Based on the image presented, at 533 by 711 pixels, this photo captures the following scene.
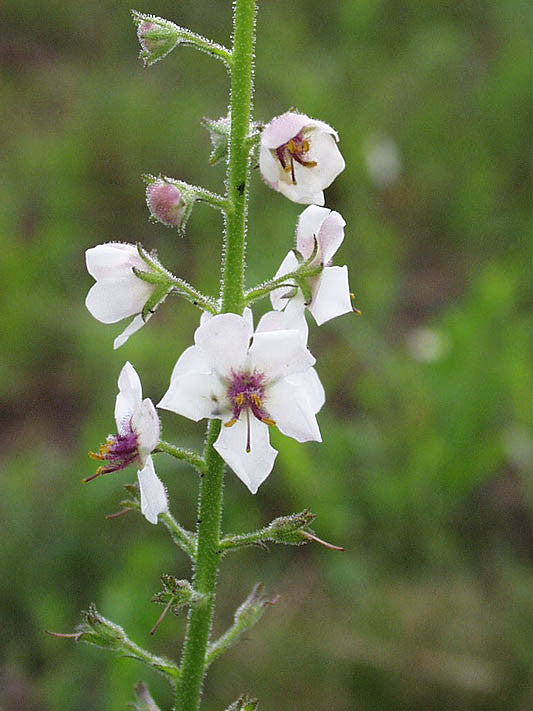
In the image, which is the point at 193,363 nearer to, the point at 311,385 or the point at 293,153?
the point at 311,385

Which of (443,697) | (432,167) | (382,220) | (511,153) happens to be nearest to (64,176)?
(382,220)

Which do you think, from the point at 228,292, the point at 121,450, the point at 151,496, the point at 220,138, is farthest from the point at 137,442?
the point at 220,138

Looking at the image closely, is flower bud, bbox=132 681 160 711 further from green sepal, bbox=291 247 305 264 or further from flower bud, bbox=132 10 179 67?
flower bud, bbox=132 10 179 67

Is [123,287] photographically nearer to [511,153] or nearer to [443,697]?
[443,697]

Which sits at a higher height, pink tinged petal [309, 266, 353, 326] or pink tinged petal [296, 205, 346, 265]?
pink tinged petal [296, 205, 346, 265]

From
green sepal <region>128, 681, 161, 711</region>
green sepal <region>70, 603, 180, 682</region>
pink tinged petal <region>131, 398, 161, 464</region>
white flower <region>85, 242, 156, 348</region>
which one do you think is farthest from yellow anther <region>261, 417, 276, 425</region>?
green sepal <region>128, 681, 161, 711</region>

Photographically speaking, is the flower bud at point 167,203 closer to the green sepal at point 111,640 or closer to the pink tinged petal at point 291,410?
the pink tinged petal at point 291,410
